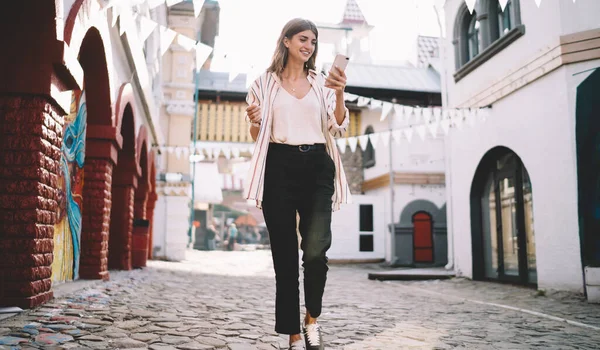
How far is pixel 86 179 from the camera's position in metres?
6.29

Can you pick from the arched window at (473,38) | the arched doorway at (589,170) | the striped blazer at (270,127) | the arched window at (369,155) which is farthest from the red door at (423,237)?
the striped blazer at (270,127)

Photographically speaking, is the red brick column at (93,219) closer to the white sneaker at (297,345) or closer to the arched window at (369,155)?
the white sneaker at (297,345)

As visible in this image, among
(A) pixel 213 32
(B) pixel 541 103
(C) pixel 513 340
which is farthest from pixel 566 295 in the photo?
(A) pixel 213 32

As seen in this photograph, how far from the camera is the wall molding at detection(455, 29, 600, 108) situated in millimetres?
6258

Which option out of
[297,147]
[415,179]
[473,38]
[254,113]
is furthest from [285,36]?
[415,179]

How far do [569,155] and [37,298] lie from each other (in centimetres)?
602

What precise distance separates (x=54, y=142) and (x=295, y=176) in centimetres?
240

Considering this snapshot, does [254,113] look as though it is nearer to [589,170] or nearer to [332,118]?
[332,118]

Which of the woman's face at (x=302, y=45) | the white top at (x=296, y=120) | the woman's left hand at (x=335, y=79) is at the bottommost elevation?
the white top at (x=296, y=120)

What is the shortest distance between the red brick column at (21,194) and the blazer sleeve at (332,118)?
2267 millimetres

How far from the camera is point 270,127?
2.59 meters

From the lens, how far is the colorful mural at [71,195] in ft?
17.4

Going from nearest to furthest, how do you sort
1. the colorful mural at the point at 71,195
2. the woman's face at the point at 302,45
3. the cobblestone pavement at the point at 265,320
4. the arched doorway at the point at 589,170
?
1. the woman's face at the point at 302,45
2. the cobblestone pavement at the point at 265,320
3. the colorful mural at the point at 71,195
4. the arched doorway at the point at 589,170

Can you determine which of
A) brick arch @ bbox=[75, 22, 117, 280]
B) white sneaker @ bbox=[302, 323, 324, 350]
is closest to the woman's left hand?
white sneaker @ bbox=[302, 323, 324, 350]
